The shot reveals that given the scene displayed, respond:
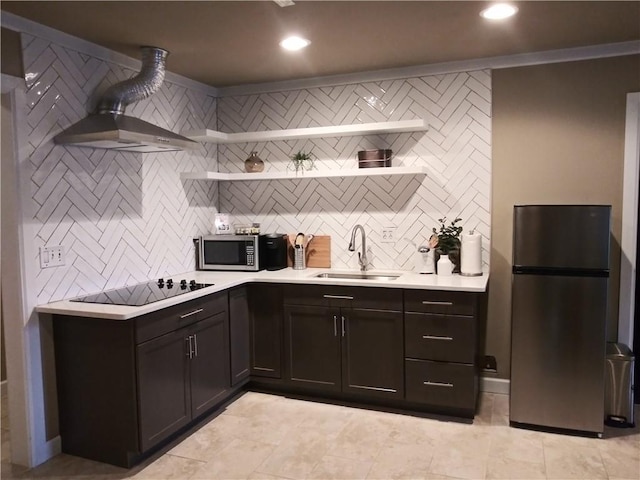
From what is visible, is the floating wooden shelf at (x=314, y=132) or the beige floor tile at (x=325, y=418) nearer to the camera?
the beige floor tile at (x=325, y=418)

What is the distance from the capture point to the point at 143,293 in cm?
309

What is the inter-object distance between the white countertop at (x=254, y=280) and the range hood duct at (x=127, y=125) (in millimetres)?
947

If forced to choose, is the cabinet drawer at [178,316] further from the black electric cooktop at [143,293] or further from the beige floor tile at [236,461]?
the beige floor tile at [236,461]

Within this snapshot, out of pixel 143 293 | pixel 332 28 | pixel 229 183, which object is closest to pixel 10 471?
pixel 143 293

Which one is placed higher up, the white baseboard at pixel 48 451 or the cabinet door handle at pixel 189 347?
the cabinet door handle at pixel 189 347

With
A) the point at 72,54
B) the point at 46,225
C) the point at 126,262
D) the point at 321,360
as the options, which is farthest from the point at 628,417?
the point at 72,54

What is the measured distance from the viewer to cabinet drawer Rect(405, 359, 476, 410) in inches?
126

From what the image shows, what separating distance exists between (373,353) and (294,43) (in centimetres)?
213

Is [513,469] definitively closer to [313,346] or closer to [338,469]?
[338,469]

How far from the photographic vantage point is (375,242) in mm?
3994

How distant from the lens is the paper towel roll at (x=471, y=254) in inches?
138

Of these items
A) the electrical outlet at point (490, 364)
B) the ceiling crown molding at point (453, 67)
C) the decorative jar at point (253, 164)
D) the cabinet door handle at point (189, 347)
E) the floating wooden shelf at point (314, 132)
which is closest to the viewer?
the cabinet door handle at point (189, 347)

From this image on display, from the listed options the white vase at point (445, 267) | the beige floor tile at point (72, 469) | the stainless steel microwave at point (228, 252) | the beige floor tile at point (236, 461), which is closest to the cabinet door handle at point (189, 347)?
the beige floor tile at point (236, 461)

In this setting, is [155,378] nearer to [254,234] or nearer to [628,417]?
[254,234]
